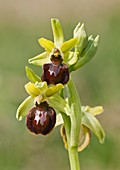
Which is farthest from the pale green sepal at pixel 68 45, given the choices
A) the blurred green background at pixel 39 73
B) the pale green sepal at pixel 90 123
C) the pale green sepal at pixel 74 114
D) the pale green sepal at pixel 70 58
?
the blurred green background at pixel 39 73

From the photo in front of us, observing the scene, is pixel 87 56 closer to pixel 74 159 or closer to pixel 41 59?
pixel 41 59

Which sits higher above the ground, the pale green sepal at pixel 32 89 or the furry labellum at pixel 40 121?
the pale green sepal at pixel 32 89

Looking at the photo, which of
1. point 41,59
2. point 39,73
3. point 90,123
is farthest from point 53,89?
point 39,73

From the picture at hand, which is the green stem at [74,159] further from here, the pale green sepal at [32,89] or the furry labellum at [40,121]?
the pale green sepal at [32,89]

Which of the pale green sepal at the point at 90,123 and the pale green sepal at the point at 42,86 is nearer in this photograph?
the pale green sepal at the point at 42,86

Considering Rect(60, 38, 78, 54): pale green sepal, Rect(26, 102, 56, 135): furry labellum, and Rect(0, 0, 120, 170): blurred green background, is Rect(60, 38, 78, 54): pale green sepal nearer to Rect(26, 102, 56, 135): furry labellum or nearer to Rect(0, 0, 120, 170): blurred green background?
Rect(26, 102, 56, 135): furry labellum

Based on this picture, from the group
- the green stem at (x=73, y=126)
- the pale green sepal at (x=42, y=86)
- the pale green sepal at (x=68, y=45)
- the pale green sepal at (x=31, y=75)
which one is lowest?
the green stem at (x=73, y=126)
